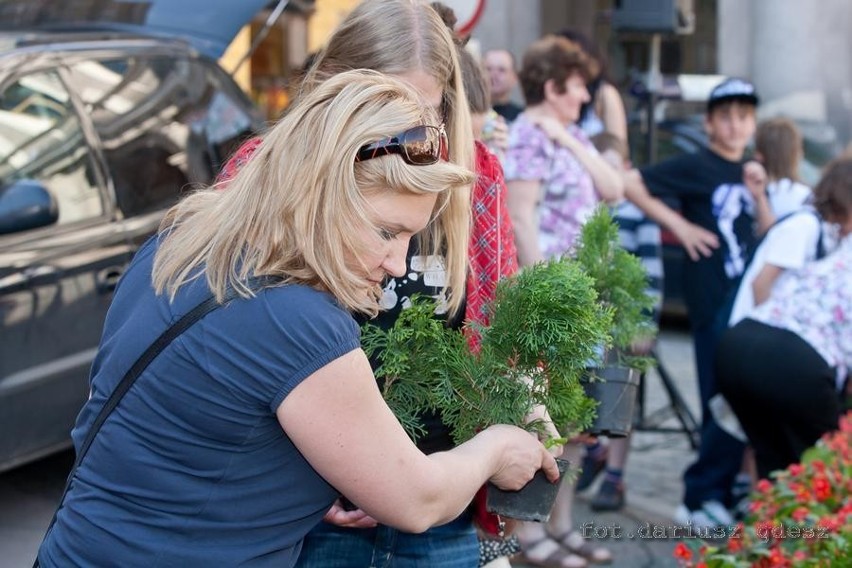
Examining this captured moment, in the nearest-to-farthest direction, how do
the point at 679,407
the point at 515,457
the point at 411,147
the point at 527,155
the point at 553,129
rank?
the point at 411,147 < the point at 515,457 < the point at 527,155 < the point at 553,129 < the point at 679,407

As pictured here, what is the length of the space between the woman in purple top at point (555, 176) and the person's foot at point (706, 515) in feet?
1.58

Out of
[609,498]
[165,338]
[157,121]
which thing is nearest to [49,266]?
[157,121]

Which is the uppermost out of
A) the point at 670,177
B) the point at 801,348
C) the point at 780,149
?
the point at 780,149

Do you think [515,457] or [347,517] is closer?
[515,457]

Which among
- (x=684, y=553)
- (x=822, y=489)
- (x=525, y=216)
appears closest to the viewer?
(x=684, y=553)

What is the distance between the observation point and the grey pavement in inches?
191

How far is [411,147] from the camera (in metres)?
1.85

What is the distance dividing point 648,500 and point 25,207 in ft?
10.3

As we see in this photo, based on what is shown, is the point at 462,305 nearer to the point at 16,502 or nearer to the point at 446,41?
the point at 446,41

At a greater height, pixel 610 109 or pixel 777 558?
pixel 610 109

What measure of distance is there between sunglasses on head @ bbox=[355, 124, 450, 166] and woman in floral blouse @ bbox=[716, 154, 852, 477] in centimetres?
297

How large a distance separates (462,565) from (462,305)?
521 mm

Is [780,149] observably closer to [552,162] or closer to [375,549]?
[552,162]

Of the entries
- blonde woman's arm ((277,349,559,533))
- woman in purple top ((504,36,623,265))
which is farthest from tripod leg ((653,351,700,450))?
blonde woman's arm ((277,349,559,533))
